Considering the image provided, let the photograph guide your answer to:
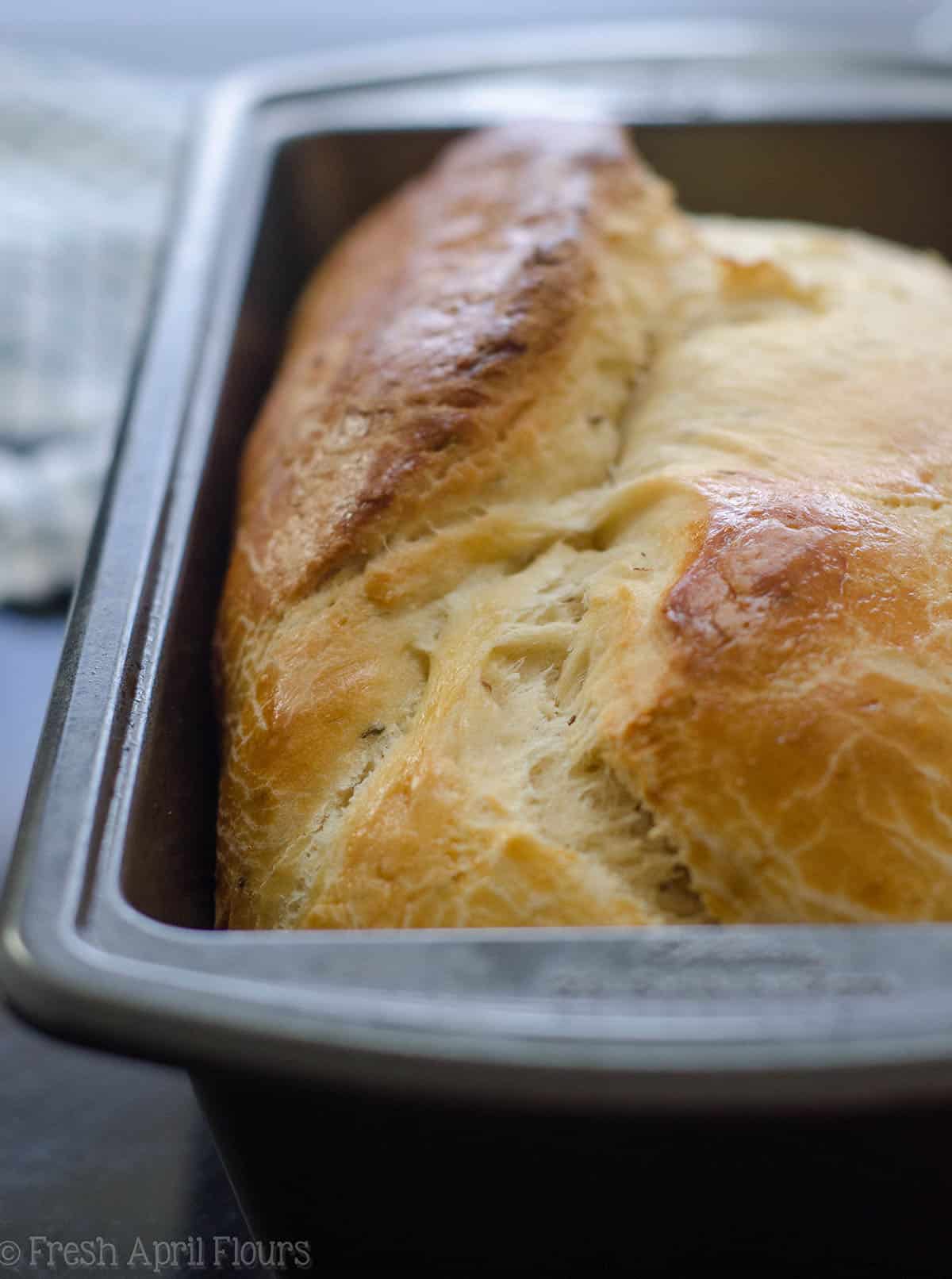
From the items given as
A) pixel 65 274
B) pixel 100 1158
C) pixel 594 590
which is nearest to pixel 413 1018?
pixel 594 590

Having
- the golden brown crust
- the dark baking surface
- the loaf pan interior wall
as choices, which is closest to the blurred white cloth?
the loaf pan interior wall

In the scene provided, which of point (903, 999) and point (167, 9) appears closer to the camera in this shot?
point (903, 999)

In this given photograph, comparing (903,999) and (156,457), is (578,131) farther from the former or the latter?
(903,999)

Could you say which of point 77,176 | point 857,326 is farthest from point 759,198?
point 77,176

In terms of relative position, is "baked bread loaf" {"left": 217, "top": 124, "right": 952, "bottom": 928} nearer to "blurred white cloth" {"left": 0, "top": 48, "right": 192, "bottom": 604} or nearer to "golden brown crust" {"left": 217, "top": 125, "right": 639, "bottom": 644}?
"golden brown crust" {"left": 217, "top": 125, "right": 639, "bottom": 644}

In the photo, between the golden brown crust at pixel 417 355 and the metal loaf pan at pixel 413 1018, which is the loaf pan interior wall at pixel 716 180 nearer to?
the golden brown crust at pixel 417 355
